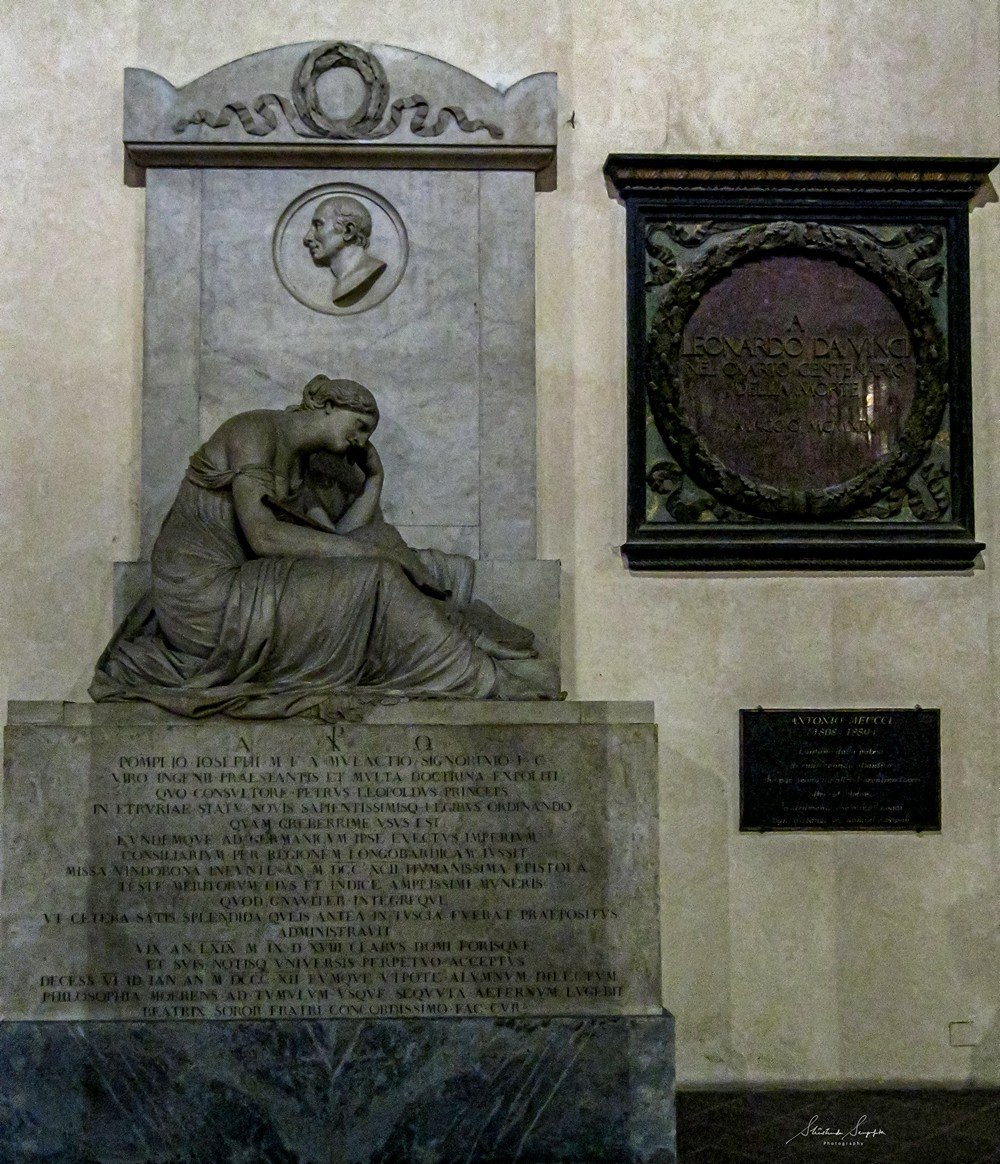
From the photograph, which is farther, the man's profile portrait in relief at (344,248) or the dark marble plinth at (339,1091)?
the man's profile portrait in relief at (344,248)

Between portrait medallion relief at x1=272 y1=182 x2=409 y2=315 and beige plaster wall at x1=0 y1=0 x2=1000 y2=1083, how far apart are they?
0.57 metres

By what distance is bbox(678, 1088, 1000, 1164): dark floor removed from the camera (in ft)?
15.5

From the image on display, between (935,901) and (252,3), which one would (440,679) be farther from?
(252,3)

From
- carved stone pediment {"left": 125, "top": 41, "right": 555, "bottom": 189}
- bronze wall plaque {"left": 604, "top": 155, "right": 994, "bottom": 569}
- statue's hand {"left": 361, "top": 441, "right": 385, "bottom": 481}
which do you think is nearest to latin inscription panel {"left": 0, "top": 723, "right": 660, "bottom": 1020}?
statue's hand {"left": 361, "top": 441, "right": 385, "bottom": 481}

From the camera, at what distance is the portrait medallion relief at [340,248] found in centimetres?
579

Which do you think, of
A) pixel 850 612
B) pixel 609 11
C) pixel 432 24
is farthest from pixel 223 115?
pixel 850 612

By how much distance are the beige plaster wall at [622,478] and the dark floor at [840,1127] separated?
19 centimetres

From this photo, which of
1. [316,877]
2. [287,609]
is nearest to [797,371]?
[287,609]

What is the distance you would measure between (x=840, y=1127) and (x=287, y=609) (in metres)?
2.50

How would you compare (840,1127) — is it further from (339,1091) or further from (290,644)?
(290,644)

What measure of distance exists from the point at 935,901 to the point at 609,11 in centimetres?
365

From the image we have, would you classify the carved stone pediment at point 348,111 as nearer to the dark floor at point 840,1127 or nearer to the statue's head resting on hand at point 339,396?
the statue's head resting on hand at point 339,396

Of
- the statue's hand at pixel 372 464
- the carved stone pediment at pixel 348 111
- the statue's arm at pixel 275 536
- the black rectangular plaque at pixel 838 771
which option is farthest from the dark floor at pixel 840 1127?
the carved stone pediment at pixel 348 111

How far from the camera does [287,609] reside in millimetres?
4855
